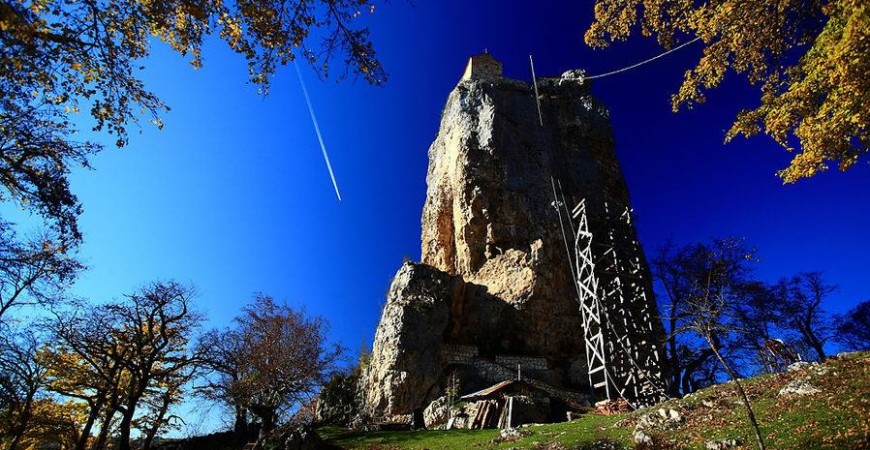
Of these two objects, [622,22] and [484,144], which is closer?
[622,22]

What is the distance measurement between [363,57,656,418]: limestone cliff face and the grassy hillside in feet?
33.4

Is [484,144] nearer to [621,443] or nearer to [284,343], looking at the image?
[284,343]

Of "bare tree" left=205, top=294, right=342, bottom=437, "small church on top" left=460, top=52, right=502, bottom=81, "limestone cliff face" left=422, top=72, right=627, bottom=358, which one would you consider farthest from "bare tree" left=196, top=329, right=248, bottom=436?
"small church on top" left=460, top=52, right=502, bottom=81

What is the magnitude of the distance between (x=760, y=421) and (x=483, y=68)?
40829mm

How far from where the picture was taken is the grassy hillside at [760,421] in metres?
8.51

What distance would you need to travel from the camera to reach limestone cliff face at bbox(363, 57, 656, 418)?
25703 mm

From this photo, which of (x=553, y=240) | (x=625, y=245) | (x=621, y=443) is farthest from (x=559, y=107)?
(x=621, y=443)

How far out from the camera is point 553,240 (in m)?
32.1

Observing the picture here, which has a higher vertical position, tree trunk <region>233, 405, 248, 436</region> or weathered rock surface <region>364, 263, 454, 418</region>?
weathered rock surface <region>364, 263, 454, 418</region>

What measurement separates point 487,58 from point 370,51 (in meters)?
42.5

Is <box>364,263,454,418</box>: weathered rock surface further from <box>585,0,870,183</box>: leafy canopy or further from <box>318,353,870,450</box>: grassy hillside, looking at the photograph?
<box>585,0,870,183</box>: leafy canopy

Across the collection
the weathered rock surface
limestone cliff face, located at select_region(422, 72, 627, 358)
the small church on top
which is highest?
the small church on top

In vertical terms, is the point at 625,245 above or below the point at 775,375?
above

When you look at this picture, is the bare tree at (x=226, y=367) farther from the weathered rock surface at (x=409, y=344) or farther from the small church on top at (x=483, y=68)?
the small church on top at (x=483, y=68)
